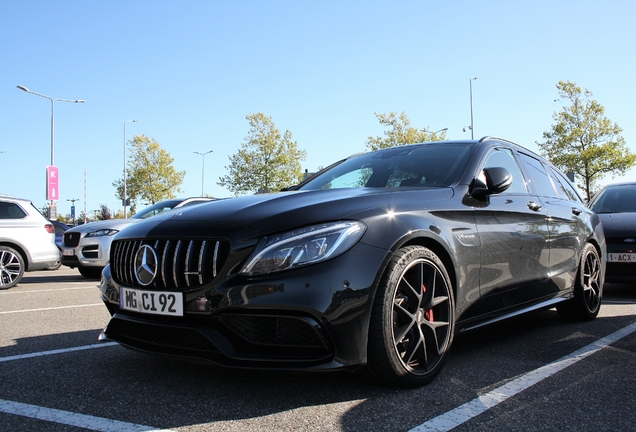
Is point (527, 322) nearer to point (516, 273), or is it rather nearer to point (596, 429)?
point (516, 273)

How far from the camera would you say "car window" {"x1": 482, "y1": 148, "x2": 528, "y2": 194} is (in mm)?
3964

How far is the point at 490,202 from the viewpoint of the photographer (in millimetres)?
3604

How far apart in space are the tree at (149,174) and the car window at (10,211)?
3709 cm

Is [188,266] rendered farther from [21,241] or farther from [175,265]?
[21,241]

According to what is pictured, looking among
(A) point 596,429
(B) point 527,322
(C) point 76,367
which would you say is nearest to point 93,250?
(C) point 76,367

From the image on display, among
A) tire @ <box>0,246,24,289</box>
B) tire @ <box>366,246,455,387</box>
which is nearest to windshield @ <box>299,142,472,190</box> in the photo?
tire @ <box>366,246,455,387</box>

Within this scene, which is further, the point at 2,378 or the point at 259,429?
the point at 2,378

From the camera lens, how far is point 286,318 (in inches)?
96.4

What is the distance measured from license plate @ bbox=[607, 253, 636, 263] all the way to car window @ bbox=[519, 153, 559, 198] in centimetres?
258

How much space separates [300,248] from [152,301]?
2.62 feet

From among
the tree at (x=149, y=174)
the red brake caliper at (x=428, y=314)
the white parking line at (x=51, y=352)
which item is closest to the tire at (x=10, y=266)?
the white parking line at (x=51, y=352)

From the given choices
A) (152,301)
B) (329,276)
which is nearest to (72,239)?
(152,301)

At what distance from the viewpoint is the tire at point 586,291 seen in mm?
4809

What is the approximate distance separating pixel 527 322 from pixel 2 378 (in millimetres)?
4129
